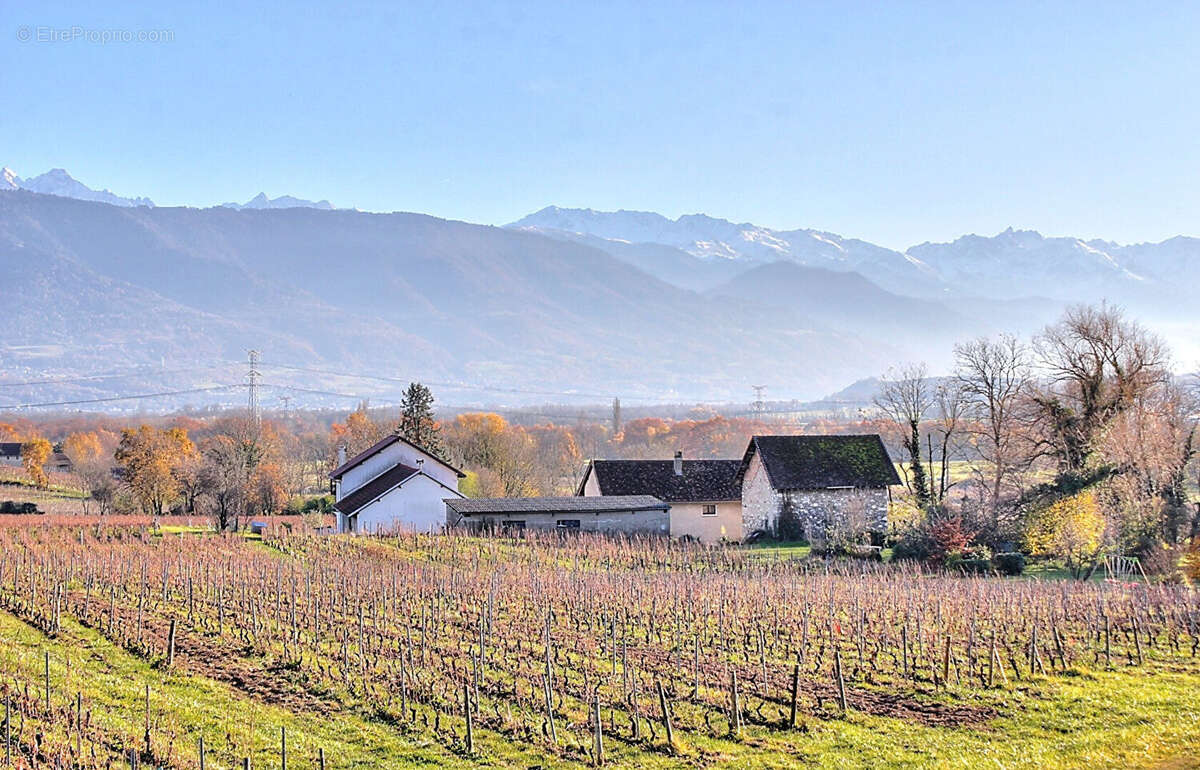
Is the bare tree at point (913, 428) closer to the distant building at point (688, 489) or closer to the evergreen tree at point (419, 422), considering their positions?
the distant building at point (688, 489)

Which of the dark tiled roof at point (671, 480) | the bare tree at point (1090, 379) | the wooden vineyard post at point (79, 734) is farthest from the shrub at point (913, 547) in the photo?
the wooden vineyard post at point (79, 734)

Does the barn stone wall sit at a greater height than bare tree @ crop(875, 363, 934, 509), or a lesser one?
lesser

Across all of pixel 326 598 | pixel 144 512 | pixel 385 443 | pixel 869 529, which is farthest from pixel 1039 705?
pixel 144 512

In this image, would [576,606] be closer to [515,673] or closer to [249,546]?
[515,673]

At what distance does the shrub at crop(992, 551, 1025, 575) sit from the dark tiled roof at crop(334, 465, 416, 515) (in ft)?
89.1

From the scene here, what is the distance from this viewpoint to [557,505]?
52.4 meters

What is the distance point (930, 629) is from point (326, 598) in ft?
49.5

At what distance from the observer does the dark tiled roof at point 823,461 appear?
54.1m

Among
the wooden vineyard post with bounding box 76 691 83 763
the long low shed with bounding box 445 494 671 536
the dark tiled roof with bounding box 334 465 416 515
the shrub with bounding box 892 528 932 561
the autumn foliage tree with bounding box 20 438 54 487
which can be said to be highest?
the autumn foliage tree with bounding box 20 438 54 487

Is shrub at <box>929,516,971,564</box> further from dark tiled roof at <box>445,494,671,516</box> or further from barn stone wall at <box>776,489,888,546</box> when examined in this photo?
dark tiled roof at <box>445,494,671,516</box>

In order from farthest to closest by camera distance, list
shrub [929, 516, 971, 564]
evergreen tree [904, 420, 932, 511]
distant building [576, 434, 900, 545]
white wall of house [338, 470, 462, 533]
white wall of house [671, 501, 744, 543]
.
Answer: white wall of house [671, 501, 744, 543] < distant building [576, 434, 900, 545] < evergreen tree [904, 420, 932, 511] < white wall of house [338, 470, 462, 533] < shrub [929, 516, 971, 564]

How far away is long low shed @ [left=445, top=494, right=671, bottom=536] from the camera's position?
51.5m

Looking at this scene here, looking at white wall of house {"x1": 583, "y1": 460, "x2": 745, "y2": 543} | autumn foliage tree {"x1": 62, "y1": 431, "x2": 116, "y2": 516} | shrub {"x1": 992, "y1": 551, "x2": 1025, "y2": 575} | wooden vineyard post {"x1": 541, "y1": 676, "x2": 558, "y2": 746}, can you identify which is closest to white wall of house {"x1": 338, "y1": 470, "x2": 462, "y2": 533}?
white wall of house {"x1": 583, "y1": 460, "x2": 745, "y2": 543}

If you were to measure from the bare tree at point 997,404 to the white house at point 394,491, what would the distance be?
26.0m
